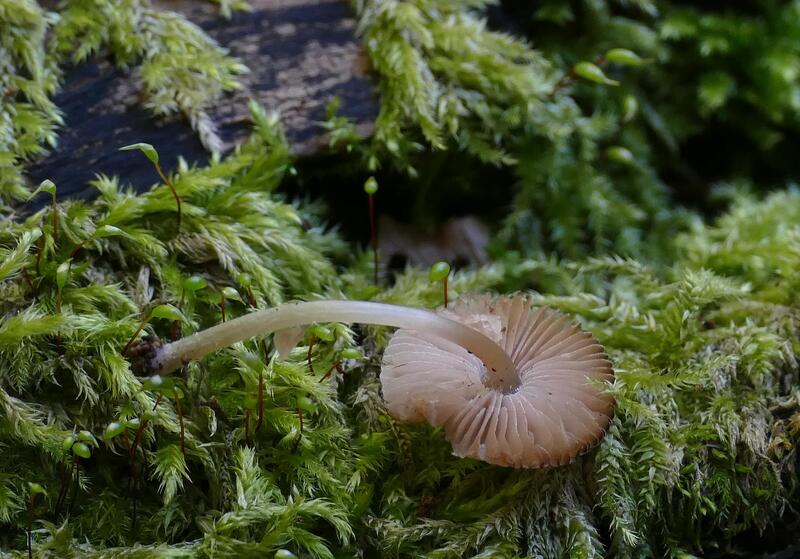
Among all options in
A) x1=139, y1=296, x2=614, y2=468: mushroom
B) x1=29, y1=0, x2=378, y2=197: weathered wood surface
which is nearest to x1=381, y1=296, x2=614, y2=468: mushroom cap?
x1=139, y1=296, x2=614, y2=468: mushroom

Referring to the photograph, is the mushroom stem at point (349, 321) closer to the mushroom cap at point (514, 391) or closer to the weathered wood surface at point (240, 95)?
the mushroom cap at point (514, 391)

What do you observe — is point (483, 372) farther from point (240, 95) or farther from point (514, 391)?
point (240, 95)

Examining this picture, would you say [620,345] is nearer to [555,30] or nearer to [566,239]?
[566,239]

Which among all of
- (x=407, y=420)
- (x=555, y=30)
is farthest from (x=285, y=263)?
(x=555, y=30)

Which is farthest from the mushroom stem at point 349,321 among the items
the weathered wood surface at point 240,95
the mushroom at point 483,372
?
the weathered wood surface at point 240,95

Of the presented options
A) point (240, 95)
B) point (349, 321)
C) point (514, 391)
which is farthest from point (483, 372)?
→ point (240, 95)

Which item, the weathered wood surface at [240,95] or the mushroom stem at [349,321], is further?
the weathered wood surface at [240,95]
